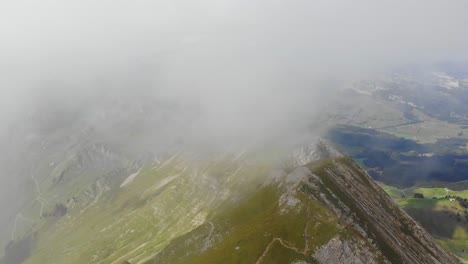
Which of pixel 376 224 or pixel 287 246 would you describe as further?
pixel 376 224

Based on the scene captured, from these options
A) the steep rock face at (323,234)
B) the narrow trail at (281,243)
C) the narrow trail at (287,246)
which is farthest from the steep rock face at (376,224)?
the narrow trail at (281,243)

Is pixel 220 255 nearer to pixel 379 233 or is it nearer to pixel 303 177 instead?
pixel 303 177

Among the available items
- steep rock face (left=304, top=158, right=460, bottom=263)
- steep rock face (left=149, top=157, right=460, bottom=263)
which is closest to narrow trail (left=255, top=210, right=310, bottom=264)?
steep rock face (left=149, top=157, right=460, bottom=263)

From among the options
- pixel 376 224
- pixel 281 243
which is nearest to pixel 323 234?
pixel 281 243

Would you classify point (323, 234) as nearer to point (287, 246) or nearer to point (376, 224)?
point (287, 246)

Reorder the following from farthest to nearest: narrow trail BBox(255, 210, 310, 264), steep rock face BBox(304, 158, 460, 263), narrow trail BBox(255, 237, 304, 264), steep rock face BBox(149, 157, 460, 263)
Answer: steep rock face BBox(304, 158, 460, 263), narrow trail BBox(255, 237, 304, 264), narrow trail BBox(255, 210, 310, 264), steep rock face BBox(149, 157, 460, 263)

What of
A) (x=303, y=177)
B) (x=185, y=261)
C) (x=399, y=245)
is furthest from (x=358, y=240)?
(x=185, y=261)

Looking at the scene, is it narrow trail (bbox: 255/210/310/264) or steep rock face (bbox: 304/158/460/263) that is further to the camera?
steep rock face (bbox: 304/158/460/263)

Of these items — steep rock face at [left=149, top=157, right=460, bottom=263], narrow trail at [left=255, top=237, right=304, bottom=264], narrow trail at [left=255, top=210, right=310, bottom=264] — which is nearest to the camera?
steep rock face at [left=149, top=157, right=460, bottom=263]

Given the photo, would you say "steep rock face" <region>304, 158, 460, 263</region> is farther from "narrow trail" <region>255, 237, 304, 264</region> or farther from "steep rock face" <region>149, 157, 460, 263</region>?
"narrow trail" <region>255, 237, 304, 264</region>

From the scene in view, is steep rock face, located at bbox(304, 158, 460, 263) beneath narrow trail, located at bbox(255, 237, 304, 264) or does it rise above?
beneath

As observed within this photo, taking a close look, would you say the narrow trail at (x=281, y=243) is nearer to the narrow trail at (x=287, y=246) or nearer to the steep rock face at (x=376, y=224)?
the narrow trail at (x=287, y=246)

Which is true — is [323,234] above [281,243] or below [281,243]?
above
